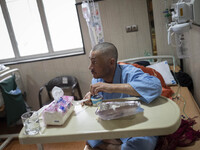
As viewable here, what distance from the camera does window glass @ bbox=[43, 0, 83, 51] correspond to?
358 centimetres

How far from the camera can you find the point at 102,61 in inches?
56.8

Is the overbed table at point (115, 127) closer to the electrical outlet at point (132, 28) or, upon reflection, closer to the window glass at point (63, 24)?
the electrical outlet at point (132, 28)

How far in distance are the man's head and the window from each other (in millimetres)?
2167

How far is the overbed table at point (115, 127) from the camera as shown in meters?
0.89

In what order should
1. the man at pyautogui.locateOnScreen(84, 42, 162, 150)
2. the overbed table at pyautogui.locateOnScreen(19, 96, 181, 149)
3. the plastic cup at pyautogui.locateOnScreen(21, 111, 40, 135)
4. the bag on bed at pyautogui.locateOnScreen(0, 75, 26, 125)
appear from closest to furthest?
the overbed table at pyautogui.locateOnScreen(19, 96, 181, 149), the plastic cup at pyautogui.locateOnScreen(21, 111, 40, 135), the man at pyautogui.locateOnScreen(84, 42, 162, 150), the bag on bed at pyautogui.locateOnScreen(0, 75, 26, 125)

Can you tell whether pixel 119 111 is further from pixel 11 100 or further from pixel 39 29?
pixel 39 29

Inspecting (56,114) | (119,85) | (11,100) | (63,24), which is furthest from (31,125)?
(63,24)

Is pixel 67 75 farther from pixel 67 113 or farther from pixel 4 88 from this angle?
pixel 67 113

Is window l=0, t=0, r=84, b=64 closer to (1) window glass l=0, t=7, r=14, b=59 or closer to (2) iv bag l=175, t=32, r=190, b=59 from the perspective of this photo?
(1) window glass l=0, t=7, r=14, b=59

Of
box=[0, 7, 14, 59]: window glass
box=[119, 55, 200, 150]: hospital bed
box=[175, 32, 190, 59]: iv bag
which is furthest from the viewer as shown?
box=[0, 7, 14, 59]: window glass

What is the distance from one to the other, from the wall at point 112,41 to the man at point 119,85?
1.86m

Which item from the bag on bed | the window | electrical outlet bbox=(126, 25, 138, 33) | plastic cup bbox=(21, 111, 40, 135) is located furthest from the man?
the window

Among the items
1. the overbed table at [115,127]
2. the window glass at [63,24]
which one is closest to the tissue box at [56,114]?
the overbed table at [115,127]

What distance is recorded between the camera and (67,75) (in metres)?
3.66
